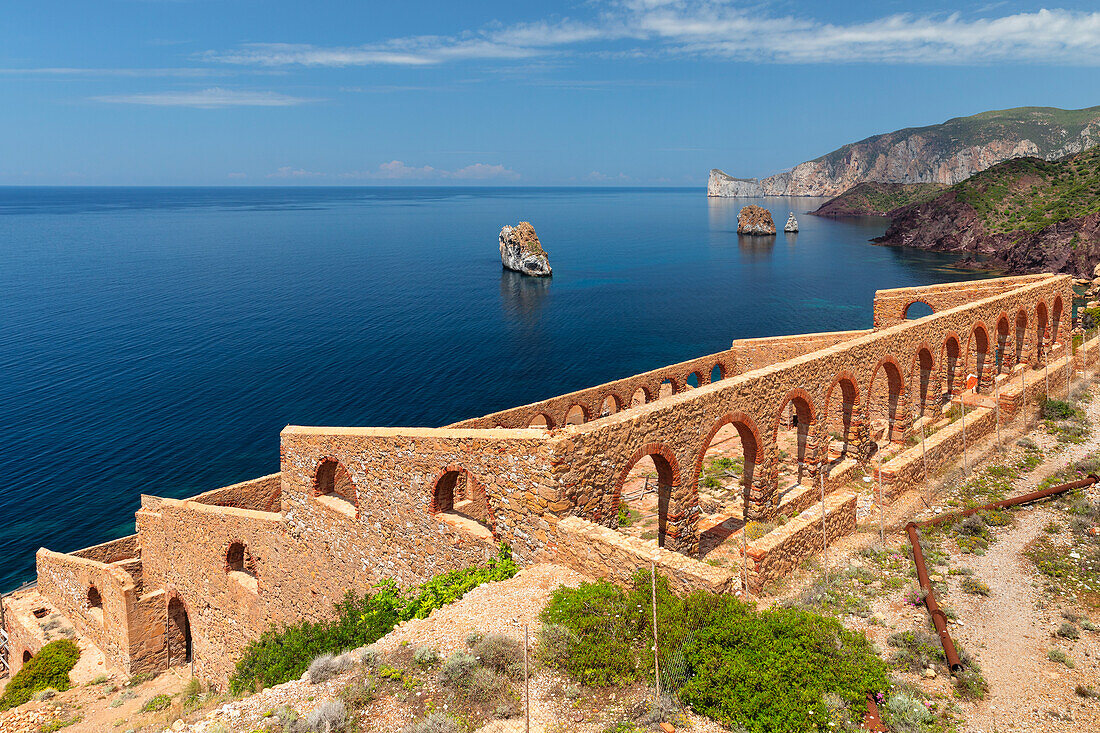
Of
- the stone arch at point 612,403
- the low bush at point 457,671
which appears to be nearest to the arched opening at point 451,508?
the low bush at point 457,671

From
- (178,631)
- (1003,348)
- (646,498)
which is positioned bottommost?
(178,631)

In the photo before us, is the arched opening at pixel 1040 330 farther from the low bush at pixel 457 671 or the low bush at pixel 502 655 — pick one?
the low bush at pixel 457 671

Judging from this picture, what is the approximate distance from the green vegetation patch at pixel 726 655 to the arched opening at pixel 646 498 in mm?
3478

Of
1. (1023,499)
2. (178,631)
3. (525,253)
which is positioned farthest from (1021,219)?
(178,631)

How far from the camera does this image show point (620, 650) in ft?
28.2

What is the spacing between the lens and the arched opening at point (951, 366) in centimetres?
2262

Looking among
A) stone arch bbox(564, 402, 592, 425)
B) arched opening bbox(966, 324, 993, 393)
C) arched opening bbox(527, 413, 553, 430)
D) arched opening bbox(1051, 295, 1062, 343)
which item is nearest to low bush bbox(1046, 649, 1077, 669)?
arched opening bbox(966, 324, 993, 393)

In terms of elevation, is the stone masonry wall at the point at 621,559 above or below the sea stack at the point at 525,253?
below

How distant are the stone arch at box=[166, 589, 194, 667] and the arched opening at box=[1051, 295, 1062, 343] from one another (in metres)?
37.8

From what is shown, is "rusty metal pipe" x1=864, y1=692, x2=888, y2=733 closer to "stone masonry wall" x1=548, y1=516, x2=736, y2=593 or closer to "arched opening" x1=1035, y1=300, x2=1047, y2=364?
"stone masonry wall" x1=548, y1=516, x2=736, y2=593

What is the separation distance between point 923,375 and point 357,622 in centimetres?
2015

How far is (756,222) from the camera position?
147m

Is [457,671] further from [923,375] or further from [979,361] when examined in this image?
[979,361]

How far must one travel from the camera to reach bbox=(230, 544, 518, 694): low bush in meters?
12.3
